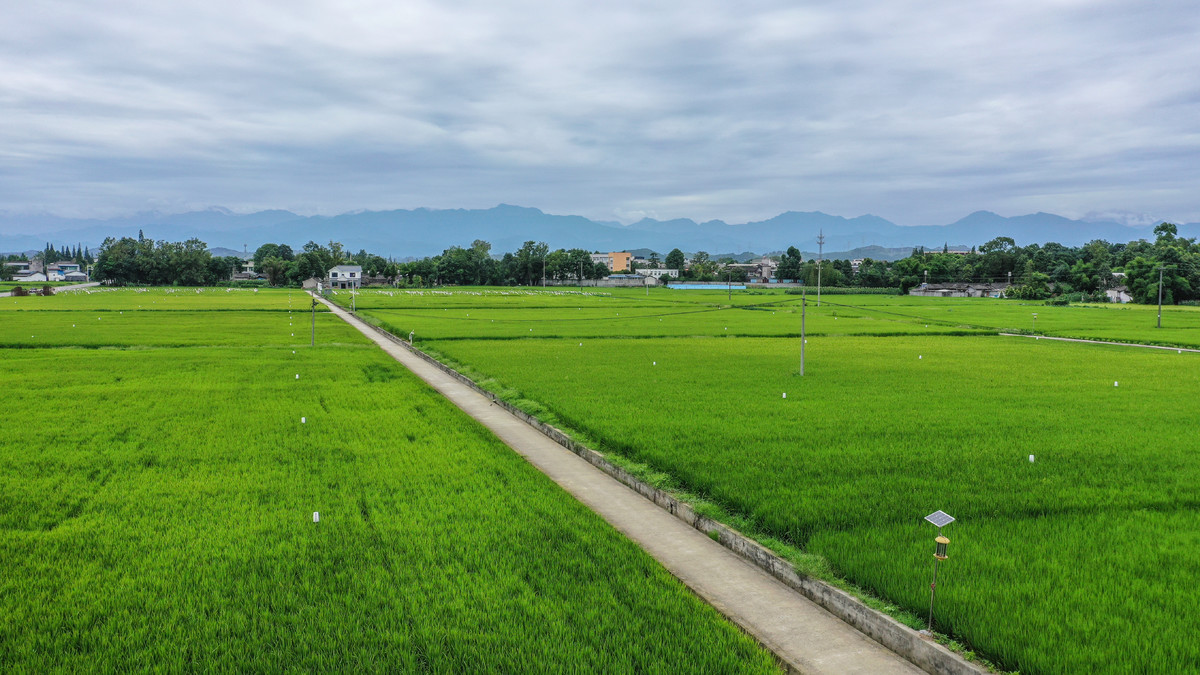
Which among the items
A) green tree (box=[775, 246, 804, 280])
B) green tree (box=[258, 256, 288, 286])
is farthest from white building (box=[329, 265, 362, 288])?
green tree (box=[775, 246, 804, 280])

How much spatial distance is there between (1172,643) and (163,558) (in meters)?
10.0

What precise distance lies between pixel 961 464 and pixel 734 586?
6.39 m

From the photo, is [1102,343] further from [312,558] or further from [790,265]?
[790,265]

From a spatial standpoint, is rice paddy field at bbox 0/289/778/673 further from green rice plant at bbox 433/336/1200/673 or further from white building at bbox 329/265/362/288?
white building at bbox 329/265/362/288

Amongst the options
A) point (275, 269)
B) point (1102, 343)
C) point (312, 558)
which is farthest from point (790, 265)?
point (312, 558)

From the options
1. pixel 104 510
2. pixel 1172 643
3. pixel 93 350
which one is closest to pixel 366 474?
pixel 104 510

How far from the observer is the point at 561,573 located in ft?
26.2

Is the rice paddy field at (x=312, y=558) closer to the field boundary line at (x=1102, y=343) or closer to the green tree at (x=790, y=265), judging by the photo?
the field boundary line at (x=1102, y=343)

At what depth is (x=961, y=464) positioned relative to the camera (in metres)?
12.3

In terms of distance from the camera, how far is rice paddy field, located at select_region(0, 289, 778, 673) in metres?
6.43

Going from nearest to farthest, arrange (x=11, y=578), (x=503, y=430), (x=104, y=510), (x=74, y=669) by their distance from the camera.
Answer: (x=74, y=669) → (x=11, y=578) → (x=104, y=510) → (x=503, y=430)

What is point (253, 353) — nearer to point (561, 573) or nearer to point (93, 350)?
point (93, 350)

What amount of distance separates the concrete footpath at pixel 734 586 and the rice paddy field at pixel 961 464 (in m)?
0.70

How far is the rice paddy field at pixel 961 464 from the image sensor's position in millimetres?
6977
